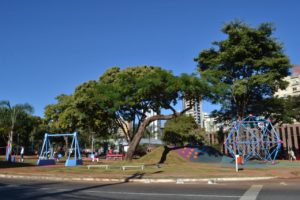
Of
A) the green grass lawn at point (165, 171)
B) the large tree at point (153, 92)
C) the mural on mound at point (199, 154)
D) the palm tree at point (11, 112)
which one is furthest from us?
the palm tree at point (11, 112)

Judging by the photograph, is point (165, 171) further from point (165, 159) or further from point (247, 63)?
point (247, 63)

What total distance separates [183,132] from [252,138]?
22458 millimetres

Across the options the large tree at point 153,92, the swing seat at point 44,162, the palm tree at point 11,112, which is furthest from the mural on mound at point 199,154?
the palm tree at point 11,112

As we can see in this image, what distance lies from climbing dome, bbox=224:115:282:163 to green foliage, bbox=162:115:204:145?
1923 centimetres

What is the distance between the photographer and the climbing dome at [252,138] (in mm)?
30469

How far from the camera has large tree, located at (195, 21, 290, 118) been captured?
34062 millimetres

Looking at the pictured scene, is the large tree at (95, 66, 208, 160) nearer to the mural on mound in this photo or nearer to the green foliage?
the mural on mound

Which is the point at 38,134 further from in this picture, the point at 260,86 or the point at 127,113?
the point at 260,86

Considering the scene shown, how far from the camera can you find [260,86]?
116ft

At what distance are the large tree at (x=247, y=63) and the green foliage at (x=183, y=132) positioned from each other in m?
16.1

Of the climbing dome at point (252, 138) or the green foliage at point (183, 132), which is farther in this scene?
the green foliage at point (183, 132)

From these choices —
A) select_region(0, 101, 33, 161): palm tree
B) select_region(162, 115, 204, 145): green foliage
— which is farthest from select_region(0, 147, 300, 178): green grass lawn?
select_region(0, 101, 33, 161): palm tree

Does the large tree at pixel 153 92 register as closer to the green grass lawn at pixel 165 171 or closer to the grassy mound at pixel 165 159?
the grassy mound at pixel 165 159

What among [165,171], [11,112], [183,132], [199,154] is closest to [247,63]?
[199,154]
